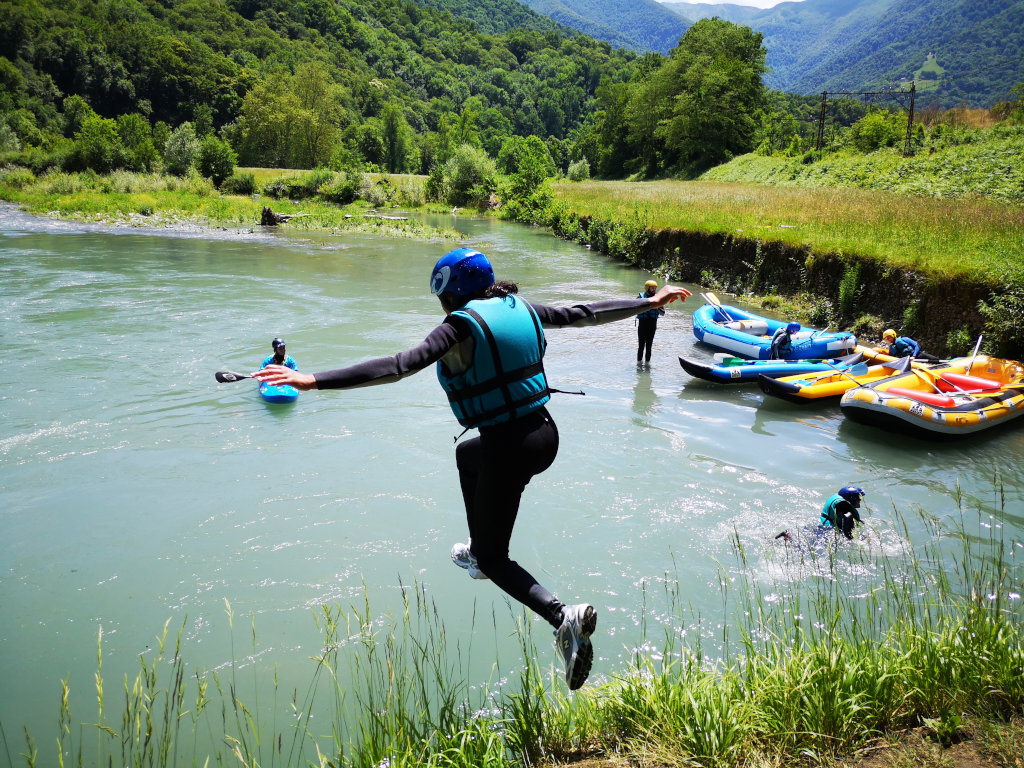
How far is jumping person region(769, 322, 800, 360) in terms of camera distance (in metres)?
12.0

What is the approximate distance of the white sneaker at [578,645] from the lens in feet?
9.80

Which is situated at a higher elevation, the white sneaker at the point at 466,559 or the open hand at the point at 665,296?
the open hand at the point at 665,296

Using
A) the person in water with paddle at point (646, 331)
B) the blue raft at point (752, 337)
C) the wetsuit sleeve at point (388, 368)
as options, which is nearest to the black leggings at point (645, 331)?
the person in water with paddle at point (646, 331)

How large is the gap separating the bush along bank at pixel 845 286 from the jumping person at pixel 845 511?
699 cm

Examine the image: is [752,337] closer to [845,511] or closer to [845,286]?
[845,286]

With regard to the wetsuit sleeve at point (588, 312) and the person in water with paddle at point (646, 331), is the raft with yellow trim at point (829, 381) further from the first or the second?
the wetsuit sleeve at point (588, 312)

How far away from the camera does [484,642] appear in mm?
5012

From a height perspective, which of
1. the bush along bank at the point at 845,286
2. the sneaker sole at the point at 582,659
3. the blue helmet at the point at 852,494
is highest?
the bush along bank at the point at 845,286

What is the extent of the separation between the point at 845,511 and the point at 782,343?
6.59 m

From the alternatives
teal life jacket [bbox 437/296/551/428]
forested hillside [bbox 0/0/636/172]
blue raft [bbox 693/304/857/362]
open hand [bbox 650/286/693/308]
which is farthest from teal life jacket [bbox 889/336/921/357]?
forested hillside [bbox 0/0/636/172]

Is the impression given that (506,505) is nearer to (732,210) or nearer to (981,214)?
(981,214)

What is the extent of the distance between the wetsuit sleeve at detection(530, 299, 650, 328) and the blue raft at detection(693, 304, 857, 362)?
8.97 metres

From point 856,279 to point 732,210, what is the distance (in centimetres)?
1071

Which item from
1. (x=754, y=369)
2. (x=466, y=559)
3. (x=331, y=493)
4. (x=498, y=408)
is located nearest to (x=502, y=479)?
(x=498, y=408)
